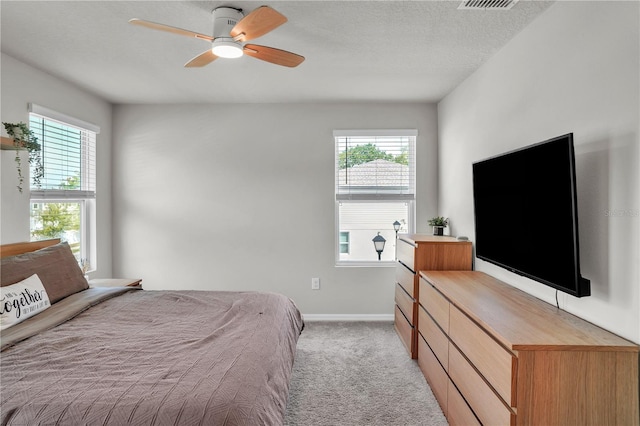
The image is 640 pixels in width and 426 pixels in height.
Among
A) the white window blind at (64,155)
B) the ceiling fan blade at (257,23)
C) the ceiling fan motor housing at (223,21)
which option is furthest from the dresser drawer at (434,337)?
the white window blind at (64,155)

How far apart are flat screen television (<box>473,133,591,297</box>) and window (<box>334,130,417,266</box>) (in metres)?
1.51

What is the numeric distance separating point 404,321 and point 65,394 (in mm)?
2673

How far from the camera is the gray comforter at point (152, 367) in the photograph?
1.31 m

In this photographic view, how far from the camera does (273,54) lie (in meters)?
2.21

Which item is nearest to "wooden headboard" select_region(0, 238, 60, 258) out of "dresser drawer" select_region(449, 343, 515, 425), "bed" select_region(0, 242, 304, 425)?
"bed" select_region(0, 242, 304, 425)

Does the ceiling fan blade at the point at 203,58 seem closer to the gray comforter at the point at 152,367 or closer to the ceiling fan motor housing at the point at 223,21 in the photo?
the ceiling fan motor housing at the point at 223,21

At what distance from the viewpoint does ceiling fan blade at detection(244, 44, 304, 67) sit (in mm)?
2135

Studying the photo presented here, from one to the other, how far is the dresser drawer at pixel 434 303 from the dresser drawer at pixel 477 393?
0.62 feet

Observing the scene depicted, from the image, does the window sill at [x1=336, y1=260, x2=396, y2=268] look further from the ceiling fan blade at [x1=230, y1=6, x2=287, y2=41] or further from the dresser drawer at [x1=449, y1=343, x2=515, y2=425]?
the ceiling fan blade at [x1=230, y1=6, x2=287, y2=41]

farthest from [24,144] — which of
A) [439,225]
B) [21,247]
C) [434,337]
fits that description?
[439,225]

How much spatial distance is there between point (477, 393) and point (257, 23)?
7.13 feet

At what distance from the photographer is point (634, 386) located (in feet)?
4.60

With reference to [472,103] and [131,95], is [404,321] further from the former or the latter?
[131,95]

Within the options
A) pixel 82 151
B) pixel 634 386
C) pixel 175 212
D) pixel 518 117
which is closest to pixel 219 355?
pixel 634 386
